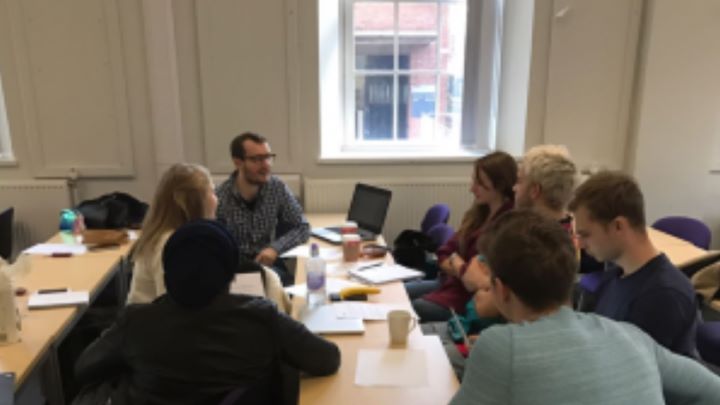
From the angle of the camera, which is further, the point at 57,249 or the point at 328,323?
the point at 57,249

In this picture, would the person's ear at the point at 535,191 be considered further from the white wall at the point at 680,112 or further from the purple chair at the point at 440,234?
the white wall at the point at 680,112

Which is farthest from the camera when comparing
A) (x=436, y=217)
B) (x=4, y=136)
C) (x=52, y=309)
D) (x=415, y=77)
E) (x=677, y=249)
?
(x=415, y=77)

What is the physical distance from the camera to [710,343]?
8.46 ft

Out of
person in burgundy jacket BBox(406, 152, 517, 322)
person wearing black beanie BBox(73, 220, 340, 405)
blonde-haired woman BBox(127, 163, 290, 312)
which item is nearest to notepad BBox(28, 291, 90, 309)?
blonde-haired woman BBox(127, 163, 290, 312)

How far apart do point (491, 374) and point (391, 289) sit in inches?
54.7

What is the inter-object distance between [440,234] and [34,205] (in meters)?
2.98

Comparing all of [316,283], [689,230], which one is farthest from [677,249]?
[316,283]

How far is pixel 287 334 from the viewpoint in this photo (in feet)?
5.40

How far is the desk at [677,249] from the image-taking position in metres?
2.82

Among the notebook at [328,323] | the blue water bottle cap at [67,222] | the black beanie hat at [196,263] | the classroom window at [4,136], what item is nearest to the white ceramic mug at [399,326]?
the notebook at [328,323]

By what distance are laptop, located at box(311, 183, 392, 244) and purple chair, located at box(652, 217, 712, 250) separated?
1.77 metres

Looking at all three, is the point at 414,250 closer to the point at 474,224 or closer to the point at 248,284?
the point at 474,224

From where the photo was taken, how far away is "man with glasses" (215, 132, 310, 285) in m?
3.15

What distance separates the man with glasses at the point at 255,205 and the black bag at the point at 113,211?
2.75ft
